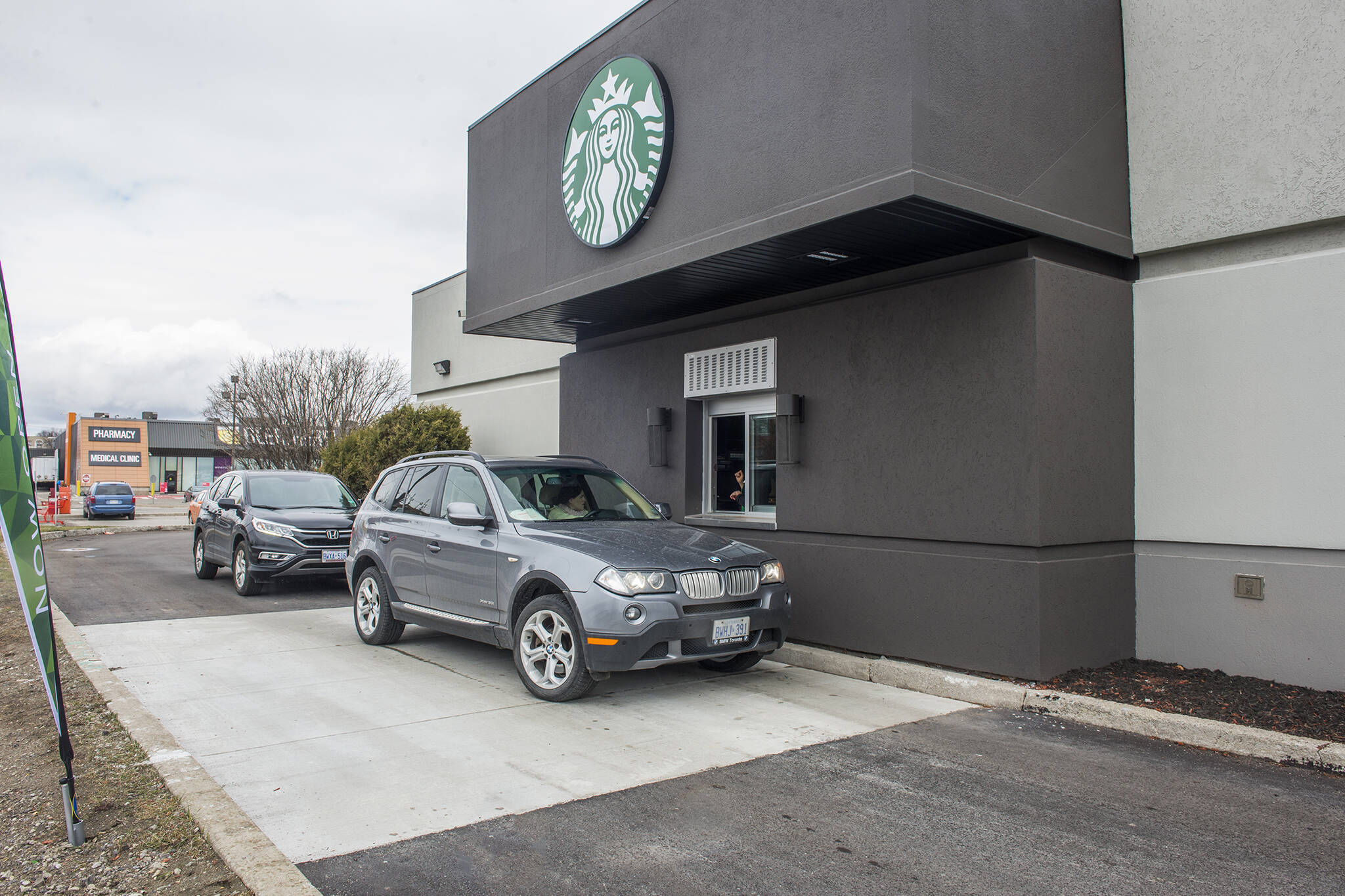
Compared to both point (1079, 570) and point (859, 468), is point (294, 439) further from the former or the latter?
point (1079, 570)

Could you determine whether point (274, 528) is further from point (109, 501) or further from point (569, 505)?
point (109, 501)

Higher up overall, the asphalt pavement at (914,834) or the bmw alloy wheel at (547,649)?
the bmw alloy wheel at (547,649)

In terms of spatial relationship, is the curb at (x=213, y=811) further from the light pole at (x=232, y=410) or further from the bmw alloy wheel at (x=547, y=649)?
the light pole at (x=232, y=410)

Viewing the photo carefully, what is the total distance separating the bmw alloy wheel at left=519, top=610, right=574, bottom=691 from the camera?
20.5 ft

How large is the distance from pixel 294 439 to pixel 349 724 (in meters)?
23.9

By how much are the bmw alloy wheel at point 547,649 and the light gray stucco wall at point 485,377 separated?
23.7 ft

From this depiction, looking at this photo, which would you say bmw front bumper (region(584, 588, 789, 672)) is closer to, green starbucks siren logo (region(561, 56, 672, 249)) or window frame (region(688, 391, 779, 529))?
window frame (region(688, 391, 779, 529))

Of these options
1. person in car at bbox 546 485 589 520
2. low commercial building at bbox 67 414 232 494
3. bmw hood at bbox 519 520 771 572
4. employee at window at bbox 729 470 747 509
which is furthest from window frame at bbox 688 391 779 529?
low commercial building at bbox 67 414 232 494

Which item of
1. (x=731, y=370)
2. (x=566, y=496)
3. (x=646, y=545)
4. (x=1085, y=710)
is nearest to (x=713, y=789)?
(x=646, y=545)

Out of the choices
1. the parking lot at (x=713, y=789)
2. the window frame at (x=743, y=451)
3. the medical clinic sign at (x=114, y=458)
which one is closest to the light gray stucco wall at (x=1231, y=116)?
the window frame at (x=743, y=451)

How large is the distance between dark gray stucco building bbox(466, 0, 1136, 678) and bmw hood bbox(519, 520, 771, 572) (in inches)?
58.3

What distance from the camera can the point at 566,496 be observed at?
299 inches

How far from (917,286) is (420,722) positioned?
501 cm

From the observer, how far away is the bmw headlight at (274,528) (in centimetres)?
1171
